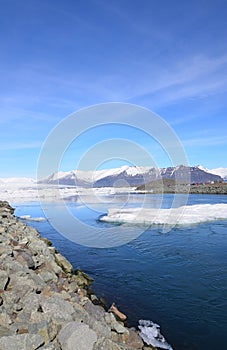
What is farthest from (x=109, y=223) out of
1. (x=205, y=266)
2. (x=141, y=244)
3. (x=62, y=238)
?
(x=205, y=266)

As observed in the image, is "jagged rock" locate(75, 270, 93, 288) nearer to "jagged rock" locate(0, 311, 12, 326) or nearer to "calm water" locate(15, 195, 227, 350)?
"calm water" locate(15, 195, 227, 350)

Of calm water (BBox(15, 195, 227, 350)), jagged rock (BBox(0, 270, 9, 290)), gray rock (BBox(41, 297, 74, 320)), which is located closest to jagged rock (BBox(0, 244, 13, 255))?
jagged rock (BBox(0, 270, 9, 290))

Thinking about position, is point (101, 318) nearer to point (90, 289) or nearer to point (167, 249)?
point (90, 289)

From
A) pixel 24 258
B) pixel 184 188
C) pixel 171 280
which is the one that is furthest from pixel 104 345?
pixel 184 188

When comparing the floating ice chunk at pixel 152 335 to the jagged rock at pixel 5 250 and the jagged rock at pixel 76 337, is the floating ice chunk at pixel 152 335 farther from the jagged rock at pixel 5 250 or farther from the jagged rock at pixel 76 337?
the jagged rock at pixel 5 250

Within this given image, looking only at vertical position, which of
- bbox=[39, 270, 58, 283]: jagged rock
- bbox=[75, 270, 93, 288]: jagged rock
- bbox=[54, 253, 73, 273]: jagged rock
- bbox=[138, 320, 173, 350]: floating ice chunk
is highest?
bbox=[39, 270, 58, 283]: jagged rock

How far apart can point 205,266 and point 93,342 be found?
15.2 ft

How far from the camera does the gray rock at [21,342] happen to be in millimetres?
2666

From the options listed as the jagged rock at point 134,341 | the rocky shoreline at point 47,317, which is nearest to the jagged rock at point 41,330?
the rocky shoreline at point 47,317

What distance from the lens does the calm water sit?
180 inches

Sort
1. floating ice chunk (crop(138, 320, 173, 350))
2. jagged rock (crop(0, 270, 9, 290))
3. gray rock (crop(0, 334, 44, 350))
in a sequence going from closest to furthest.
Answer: gray rock (crop(0, 334, 44, 350)) < jagged rock (crop(0, 270, 9, 290)) < floating ice chunk (crop(138, 320, 173, 350))

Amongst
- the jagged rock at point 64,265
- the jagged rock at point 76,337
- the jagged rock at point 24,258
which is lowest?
the jagged rock at point 64,265

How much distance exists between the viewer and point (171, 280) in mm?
6273

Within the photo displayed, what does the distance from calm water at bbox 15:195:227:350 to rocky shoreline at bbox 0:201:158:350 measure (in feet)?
2.58
